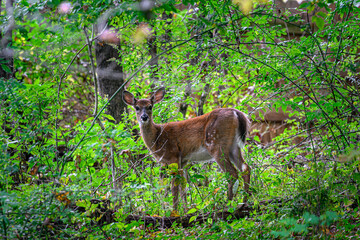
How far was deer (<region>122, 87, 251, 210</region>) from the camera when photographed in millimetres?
6016

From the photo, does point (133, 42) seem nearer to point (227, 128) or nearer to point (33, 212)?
point (227, 128)

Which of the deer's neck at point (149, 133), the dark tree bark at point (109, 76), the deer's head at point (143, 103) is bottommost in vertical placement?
the deer's neck at point (149, 133)

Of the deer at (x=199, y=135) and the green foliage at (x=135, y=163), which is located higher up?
the green foliage at (x=135, y=163)

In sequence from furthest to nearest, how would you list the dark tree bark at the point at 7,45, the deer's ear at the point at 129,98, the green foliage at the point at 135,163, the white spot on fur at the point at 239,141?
the deer's ear at the point at 129,98
the white spot on fur at the point at 239,141
the dark tree bark at the point at 7,45
the green foliage at the point at 135,163

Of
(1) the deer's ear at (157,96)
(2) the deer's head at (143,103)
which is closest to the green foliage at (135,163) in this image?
(1) the deer's ear at (157,96)

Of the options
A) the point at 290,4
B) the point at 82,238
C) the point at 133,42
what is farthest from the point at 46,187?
the point at 290,4

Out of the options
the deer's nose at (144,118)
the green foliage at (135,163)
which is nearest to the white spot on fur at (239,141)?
the green foliage at (135,163)

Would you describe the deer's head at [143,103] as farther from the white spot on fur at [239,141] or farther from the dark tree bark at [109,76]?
the white spot on fur at [239,141]

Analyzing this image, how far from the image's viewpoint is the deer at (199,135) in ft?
19.7

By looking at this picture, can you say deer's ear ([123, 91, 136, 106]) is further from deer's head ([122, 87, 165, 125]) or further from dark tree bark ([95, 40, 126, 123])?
dark tree bark ([95, 40, 126, 123])

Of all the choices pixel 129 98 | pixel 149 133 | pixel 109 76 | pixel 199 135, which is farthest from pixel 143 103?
pixel 199 135

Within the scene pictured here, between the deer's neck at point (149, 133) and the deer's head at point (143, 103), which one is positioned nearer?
the deer's head at point (143, 103)

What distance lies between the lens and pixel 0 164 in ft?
9.20

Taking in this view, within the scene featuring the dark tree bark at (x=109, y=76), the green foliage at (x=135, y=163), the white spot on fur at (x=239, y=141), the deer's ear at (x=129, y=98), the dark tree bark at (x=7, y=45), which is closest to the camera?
the green foliage at (x=135, y=163)
